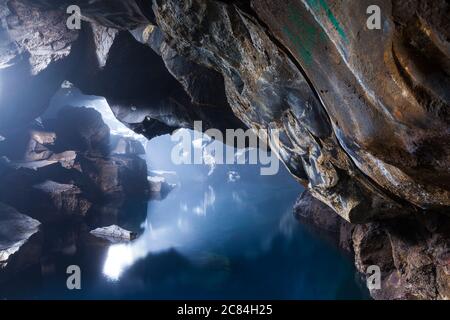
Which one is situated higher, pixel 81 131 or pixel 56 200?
pixel 81 131

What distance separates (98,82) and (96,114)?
1231 cm

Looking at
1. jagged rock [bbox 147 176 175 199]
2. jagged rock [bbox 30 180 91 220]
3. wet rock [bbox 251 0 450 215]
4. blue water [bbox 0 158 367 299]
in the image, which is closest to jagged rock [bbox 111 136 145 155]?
jagged rock [bbox 147 176 175 199]

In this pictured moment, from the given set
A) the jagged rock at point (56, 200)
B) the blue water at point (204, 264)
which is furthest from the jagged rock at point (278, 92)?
the jagged rock at point (56, 200)

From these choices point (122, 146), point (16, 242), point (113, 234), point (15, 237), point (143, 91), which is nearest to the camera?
point (16, 242)

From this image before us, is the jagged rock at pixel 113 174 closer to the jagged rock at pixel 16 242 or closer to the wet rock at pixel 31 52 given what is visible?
the wet rock at pixel 31 52

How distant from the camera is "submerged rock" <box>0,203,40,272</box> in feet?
35.2

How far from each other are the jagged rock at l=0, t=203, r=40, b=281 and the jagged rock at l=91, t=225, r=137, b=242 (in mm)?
2957

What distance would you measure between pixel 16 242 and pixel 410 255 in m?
13.0

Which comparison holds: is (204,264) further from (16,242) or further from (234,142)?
(16,242)

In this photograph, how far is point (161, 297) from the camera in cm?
950

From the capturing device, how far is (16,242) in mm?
11359

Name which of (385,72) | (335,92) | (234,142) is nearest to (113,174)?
(234,142)
